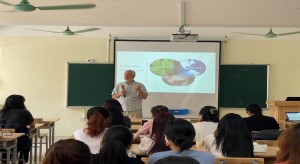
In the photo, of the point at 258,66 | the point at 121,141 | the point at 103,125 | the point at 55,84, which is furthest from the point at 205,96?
the point at 121,141

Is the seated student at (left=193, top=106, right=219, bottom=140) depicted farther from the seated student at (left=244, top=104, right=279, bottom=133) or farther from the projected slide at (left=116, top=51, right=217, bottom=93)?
the projected slide at (left=116, top=51, right=217, bottom=93)

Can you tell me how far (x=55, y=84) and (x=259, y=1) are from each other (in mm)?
5463

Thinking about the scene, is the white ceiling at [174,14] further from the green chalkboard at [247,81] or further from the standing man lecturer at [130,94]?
the green chalkboard at [247,81]

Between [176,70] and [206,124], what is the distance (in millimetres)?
5076

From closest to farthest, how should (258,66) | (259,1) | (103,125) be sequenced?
(103,125)
(259,1)
(258,66)

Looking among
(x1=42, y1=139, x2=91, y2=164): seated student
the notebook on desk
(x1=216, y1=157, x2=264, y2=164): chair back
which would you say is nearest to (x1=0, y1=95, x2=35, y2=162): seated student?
(x1=216, y1=157, x2=264, y2=164): chair back

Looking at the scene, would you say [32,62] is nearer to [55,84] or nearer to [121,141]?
[55,84]

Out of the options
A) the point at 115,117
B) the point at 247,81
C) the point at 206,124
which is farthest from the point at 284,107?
the point at 115,117

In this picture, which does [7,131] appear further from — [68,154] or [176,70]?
[176,70]

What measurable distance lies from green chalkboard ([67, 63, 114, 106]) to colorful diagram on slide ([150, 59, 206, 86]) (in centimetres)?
119

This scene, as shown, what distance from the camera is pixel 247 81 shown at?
9805 mm

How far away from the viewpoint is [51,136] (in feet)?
27.2

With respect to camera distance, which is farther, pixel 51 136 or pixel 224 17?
pixel 51 136

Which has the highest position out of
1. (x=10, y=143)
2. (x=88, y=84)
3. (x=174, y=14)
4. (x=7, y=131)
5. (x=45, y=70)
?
(x=174, y=14)
